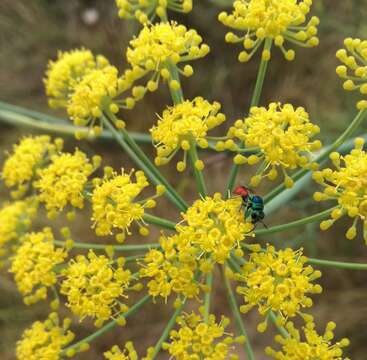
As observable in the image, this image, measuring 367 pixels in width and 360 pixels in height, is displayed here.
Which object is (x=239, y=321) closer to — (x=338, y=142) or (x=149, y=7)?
(x=338, y=142)

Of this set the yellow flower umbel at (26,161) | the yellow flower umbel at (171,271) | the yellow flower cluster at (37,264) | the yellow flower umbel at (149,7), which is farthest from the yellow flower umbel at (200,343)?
the yellow flower umbel at (149,7)

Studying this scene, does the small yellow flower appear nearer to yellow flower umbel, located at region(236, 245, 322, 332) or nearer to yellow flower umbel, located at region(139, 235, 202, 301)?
yellow flower umbel, located at region(139, 235, 202, 301)

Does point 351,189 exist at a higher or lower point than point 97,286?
lower

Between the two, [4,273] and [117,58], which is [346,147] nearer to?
[117,58]

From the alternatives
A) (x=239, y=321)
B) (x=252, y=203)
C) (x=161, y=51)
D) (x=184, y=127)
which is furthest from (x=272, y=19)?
(x=239, y=321)

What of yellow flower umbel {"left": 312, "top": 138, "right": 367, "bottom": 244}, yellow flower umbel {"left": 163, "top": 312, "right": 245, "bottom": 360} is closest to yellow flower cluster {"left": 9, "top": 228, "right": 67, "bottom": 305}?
yellow flower umbel {"left": 163, "top": 312, "right": 245, "bottom": 360}
